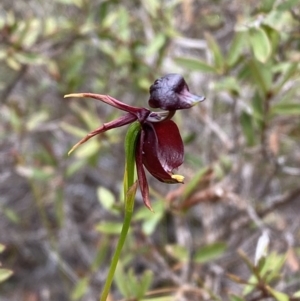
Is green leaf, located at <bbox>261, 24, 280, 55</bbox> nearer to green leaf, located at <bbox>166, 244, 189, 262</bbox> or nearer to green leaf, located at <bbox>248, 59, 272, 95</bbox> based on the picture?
green leaf, located at <bbox>248, 59, 272, 95</bbox>

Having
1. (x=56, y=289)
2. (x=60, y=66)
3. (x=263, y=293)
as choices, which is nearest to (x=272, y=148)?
(x=263, y=293)

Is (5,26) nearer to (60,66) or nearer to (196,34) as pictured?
(60,66)

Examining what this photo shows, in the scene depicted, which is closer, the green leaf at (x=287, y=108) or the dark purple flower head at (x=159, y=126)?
the dark purple flower head at (x=159, y=126)

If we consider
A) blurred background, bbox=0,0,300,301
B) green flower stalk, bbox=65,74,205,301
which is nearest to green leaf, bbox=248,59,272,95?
blurred background, bbox=0,0,300,301

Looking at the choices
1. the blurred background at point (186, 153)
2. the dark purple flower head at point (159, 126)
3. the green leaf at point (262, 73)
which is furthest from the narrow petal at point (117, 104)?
the green leaf at point (262, 73)

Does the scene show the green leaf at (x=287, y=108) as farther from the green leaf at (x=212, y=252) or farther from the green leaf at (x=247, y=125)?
the green leaf at (x=212, y=252)

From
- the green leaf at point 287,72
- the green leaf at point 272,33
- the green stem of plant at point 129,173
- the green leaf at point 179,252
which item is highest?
the green leaf at point 272,33

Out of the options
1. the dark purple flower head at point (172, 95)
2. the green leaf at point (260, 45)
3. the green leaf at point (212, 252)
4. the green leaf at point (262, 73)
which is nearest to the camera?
the dark purple flower head at point (172, 95)
